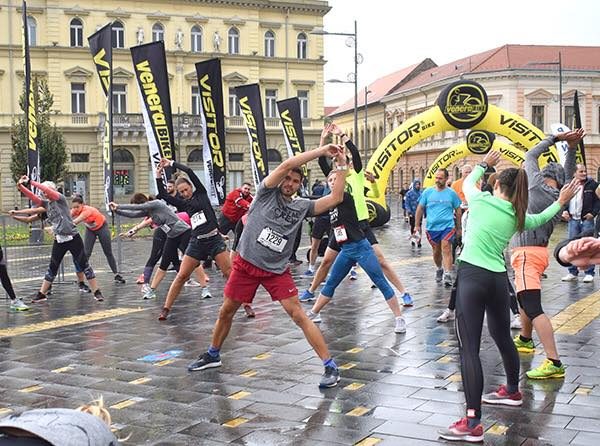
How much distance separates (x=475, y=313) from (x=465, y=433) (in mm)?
747

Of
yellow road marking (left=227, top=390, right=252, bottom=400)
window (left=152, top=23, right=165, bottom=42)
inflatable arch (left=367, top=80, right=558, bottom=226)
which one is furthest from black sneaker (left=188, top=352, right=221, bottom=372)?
window (left=152, top=23, right=165, bottom=42)

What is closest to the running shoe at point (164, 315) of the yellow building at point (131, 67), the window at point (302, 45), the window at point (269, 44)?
the yellow building at point (131, 67)

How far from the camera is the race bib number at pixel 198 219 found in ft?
30.2

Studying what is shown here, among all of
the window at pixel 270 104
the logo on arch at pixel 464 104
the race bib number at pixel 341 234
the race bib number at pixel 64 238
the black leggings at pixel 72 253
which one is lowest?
the black leggings at pixel 72 253

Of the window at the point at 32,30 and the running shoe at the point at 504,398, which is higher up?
the window at the point at 32,30

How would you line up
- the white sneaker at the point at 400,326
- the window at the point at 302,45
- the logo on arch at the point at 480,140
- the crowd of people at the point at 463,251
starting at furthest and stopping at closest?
1. the window at the point at 302,45
2. the logo on arch at the point at 480,140
3. the white sneaker at the point at 400,326
4. the crowd of people at the point at 463,251

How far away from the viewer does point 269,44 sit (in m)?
55.2

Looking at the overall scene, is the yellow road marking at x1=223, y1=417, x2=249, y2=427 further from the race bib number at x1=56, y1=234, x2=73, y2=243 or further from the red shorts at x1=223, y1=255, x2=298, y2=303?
the race bib number at x1=56, y1=234, x2=73, y2=243

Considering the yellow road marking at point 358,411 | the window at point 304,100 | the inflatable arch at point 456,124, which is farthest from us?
the window at point 304,100

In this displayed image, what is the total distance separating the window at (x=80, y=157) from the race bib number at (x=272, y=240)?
1852 inches

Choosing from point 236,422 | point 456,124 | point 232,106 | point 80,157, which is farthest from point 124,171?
point 236,422

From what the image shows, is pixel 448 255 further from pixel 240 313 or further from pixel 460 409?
pixel 460 409

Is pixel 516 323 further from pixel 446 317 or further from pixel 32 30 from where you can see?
pixel 32 30

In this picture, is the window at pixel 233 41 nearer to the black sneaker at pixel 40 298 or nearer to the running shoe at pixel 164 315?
the black sneaker at pixel 40 298
